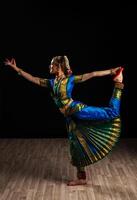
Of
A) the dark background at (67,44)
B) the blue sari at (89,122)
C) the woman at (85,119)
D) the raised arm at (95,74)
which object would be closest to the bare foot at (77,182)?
the woman at (85,119)

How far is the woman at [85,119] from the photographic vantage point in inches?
198

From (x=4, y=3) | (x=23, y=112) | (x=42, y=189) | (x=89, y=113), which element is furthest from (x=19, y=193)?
(x=4, y=3)

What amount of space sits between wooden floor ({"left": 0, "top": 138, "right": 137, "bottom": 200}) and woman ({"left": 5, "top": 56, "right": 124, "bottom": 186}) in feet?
0.99

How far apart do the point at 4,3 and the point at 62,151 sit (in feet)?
8.70

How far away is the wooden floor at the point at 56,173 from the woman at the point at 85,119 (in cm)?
30

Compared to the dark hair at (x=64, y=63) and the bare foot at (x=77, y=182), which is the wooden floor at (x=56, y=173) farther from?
the dark hair at (x=64, y=63)

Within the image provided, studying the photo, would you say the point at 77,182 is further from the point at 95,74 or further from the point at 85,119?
the point at 95,74

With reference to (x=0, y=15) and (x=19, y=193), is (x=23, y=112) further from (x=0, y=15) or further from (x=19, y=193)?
(x=19, y=193)

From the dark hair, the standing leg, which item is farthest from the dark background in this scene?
the standing leg

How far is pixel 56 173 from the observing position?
5.75 m

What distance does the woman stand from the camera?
198 inches

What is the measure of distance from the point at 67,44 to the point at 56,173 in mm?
2915

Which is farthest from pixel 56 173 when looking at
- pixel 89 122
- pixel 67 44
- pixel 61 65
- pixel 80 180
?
pixel 67 44

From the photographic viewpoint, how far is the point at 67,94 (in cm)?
505
